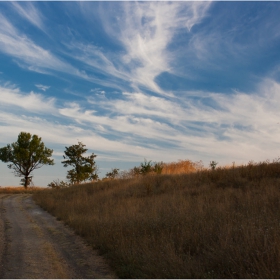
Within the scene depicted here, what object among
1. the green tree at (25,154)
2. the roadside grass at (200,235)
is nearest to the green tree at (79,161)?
the green tree at (25,154)

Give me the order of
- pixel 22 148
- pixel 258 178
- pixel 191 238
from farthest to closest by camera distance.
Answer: pixel 22 148
pixel 258 178
pixel 191 238

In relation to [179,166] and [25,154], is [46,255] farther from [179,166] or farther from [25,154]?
[25,154]

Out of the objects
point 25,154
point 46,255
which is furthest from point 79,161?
point 46,255

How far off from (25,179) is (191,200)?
136ft

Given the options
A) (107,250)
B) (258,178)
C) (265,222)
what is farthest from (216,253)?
(258,178)

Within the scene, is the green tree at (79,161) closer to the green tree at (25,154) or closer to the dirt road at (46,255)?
the green tree at (25,154)

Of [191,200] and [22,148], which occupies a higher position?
→ [22,148]

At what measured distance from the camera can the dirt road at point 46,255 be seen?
23.1 feet

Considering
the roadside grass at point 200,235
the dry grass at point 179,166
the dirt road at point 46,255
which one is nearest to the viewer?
the roadside grass at point 200,235

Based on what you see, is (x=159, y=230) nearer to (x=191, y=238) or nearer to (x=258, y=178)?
(x=191, y=238)

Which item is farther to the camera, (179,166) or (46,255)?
(179,166)

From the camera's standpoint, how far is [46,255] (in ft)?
27.8

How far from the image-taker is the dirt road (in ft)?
23.1

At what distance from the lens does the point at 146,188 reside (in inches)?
793
